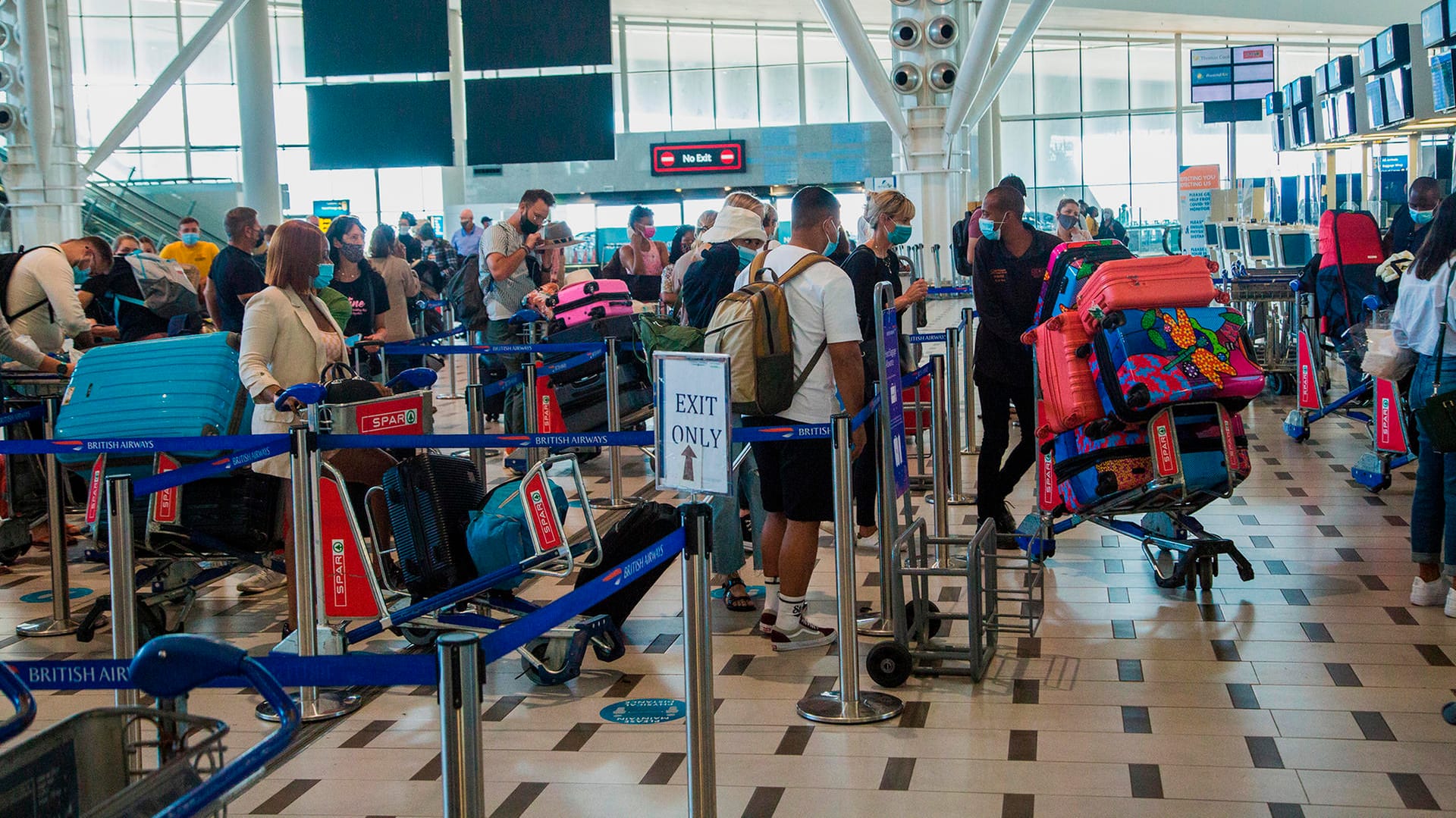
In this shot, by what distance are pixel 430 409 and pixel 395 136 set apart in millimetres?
13421

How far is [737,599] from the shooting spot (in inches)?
223

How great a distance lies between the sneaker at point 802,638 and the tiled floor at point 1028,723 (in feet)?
0.18

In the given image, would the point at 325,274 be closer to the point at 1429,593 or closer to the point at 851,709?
the point at 851,709

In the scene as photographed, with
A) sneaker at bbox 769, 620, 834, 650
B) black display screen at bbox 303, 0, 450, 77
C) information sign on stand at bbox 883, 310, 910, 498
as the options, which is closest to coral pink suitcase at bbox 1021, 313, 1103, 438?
information sign on stand at bbox 883, 310, 910, 498

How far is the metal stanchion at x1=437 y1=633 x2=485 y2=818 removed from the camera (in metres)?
2.13

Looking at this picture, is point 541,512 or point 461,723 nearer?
point 461,723

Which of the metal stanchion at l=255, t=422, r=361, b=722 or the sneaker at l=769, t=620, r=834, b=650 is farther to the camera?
the sneaker at l=769, t=620, r=834, b=650

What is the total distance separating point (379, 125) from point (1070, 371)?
14.1 m

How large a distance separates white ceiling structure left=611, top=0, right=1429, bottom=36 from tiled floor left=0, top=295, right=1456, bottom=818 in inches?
989

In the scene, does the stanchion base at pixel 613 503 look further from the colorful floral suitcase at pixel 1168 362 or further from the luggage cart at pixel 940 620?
the colorful floral suitcase at pixel 1168 362

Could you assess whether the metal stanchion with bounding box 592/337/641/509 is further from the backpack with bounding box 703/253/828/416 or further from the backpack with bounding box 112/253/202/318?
the backpack with bounding box 703/253/828/416

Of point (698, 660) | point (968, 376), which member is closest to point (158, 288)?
point (968, 376)

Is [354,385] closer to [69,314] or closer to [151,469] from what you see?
[151,469]

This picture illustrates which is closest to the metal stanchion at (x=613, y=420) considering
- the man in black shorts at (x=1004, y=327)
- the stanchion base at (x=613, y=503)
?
the stanchion base at (x=613, y=503)
